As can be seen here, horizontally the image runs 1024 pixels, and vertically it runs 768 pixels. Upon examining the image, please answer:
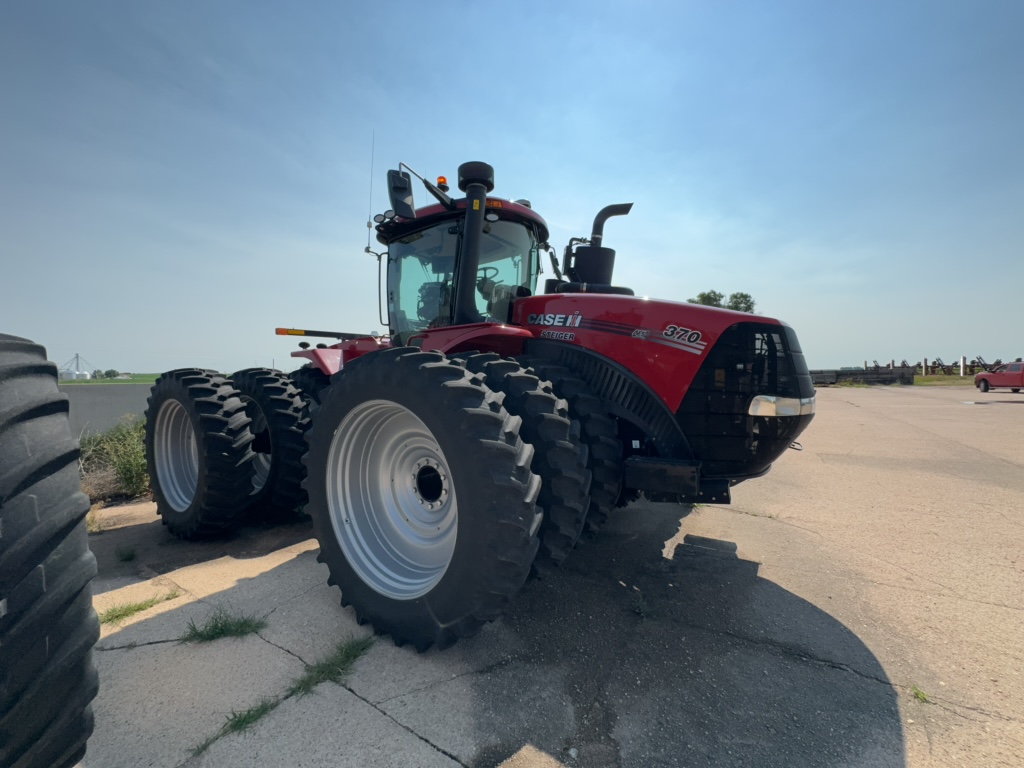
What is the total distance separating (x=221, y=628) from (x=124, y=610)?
2.12ft

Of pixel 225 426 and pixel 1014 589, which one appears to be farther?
pixel 225 426

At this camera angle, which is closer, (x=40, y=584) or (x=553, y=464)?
(x=40, y=584)

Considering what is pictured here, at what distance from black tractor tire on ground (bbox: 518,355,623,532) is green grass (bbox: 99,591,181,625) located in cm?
237

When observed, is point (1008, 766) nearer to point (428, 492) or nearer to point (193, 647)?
point (428, 492)

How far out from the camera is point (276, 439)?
394 centimetres

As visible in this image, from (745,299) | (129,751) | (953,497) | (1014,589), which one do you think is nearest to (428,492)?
(129,751)

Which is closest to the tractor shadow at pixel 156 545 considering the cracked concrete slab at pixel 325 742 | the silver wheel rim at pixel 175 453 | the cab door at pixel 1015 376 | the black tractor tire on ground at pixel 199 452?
the black tractor tire on ground at pixel 199 452

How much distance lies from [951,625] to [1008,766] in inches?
42.6

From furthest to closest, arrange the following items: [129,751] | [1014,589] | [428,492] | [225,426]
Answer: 1. [225,426]
2. [1014,589]
3. [428,492]
4. [129,751]

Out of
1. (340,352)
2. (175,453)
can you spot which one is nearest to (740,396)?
(340,352)

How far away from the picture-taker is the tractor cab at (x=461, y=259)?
3.33 metres

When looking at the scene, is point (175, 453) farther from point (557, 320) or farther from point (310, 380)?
point (557, 320)

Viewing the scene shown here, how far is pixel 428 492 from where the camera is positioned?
2676 mm

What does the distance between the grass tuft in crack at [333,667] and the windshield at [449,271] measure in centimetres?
218
